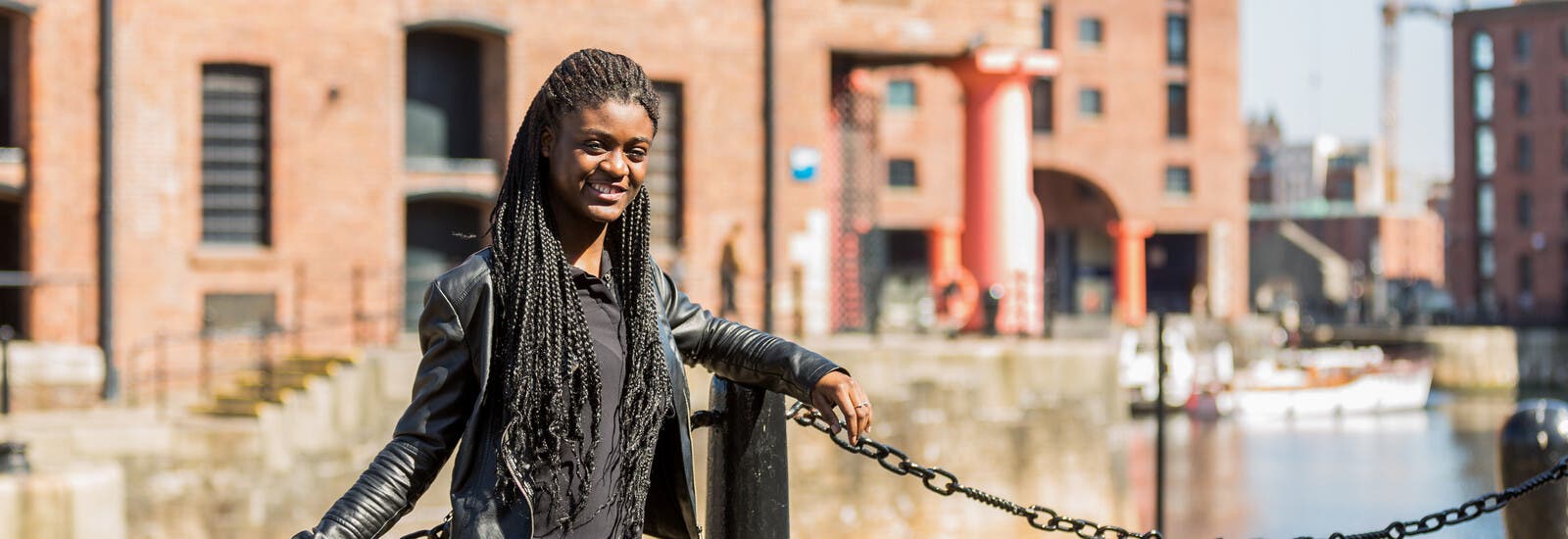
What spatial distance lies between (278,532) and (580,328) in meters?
12.8

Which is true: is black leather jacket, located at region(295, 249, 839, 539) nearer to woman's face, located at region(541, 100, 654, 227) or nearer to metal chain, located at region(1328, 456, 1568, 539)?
woman's face, located at region(541, 100, 654, 227)

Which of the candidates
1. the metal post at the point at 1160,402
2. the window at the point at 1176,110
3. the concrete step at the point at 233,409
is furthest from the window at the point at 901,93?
the metal post at the point at 1160,402

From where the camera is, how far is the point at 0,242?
1778cm

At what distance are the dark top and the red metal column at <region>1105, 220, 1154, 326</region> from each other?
162 feet

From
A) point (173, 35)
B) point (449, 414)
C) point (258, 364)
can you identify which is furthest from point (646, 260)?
point (173, 35)

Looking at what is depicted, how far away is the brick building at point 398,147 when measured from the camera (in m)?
17.5

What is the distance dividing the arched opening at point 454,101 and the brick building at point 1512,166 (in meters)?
56.5

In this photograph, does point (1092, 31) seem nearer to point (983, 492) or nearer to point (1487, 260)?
point (1487, 260)

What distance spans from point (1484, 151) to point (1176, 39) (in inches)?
1061

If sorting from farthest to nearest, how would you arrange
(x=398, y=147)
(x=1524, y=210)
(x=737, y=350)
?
(x=1524, y=210), (x=398, y=147), (x=737, y=350)

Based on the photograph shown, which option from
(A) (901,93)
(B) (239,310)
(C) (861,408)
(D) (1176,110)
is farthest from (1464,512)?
(D) (1176,110)

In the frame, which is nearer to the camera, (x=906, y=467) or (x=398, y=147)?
(x=906, y=467)

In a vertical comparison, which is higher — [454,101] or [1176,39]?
[1176,39]

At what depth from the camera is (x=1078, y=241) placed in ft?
184
